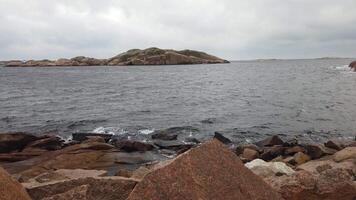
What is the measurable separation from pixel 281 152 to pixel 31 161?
36.5ft

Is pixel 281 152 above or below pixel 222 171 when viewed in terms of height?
below

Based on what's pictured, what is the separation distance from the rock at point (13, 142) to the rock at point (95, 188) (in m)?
14.8

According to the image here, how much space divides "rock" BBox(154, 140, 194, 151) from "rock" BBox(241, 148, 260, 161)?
12.1ft

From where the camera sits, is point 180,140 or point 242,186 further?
point 180,140

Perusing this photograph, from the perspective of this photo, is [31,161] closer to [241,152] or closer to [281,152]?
[241,152]

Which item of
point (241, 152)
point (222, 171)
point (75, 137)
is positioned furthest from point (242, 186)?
point (75, 137)

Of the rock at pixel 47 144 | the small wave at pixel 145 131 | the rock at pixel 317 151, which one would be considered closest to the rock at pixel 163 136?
the small wave at pixel 145 131

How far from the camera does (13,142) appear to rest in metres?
20.8

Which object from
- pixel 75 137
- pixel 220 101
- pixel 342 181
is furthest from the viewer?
pixel 220 101

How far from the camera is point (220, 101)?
4597 centimetres

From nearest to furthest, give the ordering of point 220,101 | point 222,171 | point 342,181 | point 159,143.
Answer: point 222,171, point 342,181, point 159,143, point 220,101

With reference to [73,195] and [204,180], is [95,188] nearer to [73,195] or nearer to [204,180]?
[73,195]

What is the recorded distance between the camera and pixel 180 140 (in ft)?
80.3

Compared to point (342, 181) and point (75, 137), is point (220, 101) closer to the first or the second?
point (75, 137)
